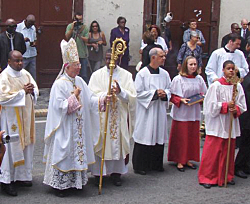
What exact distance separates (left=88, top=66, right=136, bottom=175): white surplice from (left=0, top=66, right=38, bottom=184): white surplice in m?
0.91

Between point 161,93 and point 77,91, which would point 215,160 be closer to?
point 161,93

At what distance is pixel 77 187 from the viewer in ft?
24.0

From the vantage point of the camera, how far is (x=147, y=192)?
7781 mm

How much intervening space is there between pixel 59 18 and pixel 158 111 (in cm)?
714

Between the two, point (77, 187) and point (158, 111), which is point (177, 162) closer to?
point (158, 111)

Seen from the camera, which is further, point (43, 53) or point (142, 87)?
point (43, 53)

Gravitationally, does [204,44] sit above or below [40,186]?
above

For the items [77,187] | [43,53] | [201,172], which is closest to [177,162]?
[201,172]

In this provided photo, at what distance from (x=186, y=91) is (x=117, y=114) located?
1.30 meters

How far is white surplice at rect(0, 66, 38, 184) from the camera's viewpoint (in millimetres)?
7293

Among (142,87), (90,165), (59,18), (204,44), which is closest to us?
(90,165)

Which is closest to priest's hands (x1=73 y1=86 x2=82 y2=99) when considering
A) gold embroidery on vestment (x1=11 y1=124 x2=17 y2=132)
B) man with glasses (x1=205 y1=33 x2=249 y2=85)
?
gold embroidery on vestment (x1=11 y1=124 x2=17 y2=132)

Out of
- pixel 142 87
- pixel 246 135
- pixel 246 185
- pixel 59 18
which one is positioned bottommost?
pixel 246 185

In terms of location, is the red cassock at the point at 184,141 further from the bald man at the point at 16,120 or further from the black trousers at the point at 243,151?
the bald man at the point at 16,120
